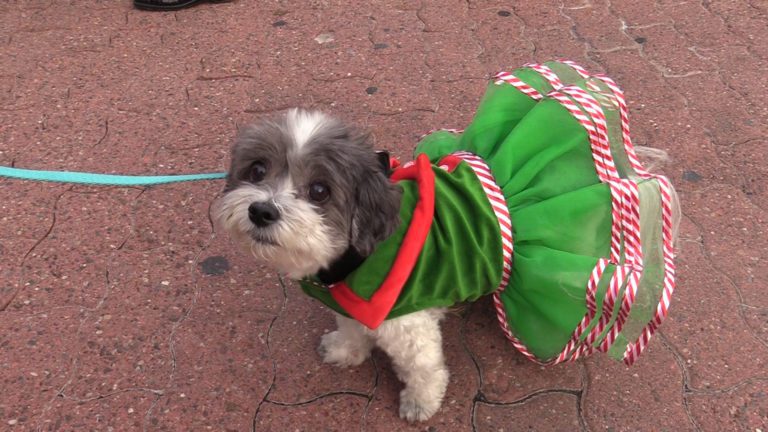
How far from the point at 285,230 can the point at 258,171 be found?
255mm

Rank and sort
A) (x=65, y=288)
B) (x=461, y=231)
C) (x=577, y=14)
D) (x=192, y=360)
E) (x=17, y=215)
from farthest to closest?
(x=577, y=14) → (x=17, y=215) → (x=65, y=288) → (x=192, y=360) → (x=461, y=231)

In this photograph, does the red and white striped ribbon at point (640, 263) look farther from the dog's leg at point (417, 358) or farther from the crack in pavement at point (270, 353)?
the crack in pavement at point (270, 353)

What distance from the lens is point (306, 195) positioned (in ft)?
5.99

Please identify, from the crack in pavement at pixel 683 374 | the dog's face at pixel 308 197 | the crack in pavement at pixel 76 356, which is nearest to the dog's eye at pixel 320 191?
the dog's face at pixel 308 197

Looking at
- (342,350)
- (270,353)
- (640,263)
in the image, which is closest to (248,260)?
(270,353)

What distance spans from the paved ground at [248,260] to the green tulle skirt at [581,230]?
35 centimetres

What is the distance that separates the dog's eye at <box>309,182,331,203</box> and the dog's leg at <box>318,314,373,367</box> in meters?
0.67

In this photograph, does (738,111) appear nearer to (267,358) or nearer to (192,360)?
(267,358)

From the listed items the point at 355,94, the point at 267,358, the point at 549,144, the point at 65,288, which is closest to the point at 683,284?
the point at 549,144

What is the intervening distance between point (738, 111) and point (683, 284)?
4.49 feet

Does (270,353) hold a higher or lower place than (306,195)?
lower

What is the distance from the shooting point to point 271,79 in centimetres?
376

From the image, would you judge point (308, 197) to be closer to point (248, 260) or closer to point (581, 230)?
point (581, 230)

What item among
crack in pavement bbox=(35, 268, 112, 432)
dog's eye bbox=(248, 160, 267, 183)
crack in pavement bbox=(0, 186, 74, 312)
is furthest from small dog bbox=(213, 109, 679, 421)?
crack in pavement bbox=(0, 186, 74, 312)
